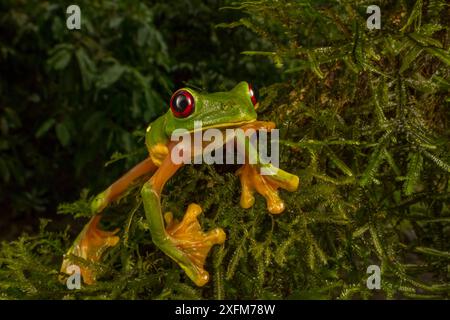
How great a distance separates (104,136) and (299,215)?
175cm

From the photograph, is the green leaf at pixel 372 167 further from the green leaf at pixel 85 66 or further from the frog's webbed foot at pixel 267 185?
the green leaf at pixel 85 66

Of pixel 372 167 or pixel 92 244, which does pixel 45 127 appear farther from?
pixel 372 167

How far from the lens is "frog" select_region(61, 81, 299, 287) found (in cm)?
83

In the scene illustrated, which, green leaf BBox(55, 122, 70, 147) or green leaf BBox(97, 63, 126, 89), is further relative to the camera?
green leaf BBox(55, 122, 70, 147)

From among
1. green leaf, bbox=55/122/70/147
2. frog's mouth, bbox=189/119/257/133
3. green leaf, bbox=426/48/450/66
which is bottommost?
frog's mouth, bbox=189/119/257/133

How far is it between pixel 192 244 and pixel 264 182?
0.54 feet

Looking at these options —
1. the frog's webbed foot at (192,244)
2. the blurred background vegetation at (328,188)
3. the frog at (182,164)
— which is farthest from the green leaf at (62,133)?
the frog's webbed foot at (192,244)

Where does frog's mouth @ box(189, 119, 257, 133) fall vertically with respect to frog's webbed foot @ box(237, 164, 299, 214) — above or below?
above

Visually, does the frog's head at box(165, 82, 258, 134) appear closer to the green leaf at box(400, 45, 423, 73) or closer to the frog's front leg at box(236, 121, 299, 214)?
the frog's front leg at box(236, 121, 299, 214)

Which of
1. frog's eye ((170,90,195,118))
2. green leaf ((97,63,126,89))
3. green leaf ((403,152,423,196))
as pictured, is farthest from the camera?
green leaf ((97,63,126,89))

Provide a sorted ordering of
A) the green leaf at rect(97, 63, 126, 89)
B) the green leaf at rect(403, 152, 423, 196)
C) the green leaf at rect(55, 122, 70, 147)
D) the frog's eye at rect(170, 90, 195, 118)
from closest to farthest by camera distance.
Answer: the frog's eye at rect(170, 90, 195, 118) → the green leaf at rect(403, 152, 423, 196) → the green leaf at rect(97, 63, 126, 89) → the green leaf at rect(55, 122, 70, 147)

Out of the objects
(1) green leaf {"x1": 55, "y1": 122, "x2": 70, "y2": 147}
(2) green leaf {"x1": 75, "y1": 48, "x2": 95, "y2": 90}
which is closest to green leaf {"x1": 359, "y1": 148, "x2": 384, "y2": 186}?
(2) green leaf {"x1": 75, "y1": 48, "x2": 95, "y2": 90}

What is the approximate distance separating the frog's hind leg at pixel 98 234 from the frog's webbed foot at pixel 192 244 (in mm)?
147

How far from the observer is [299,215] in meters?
0.95
